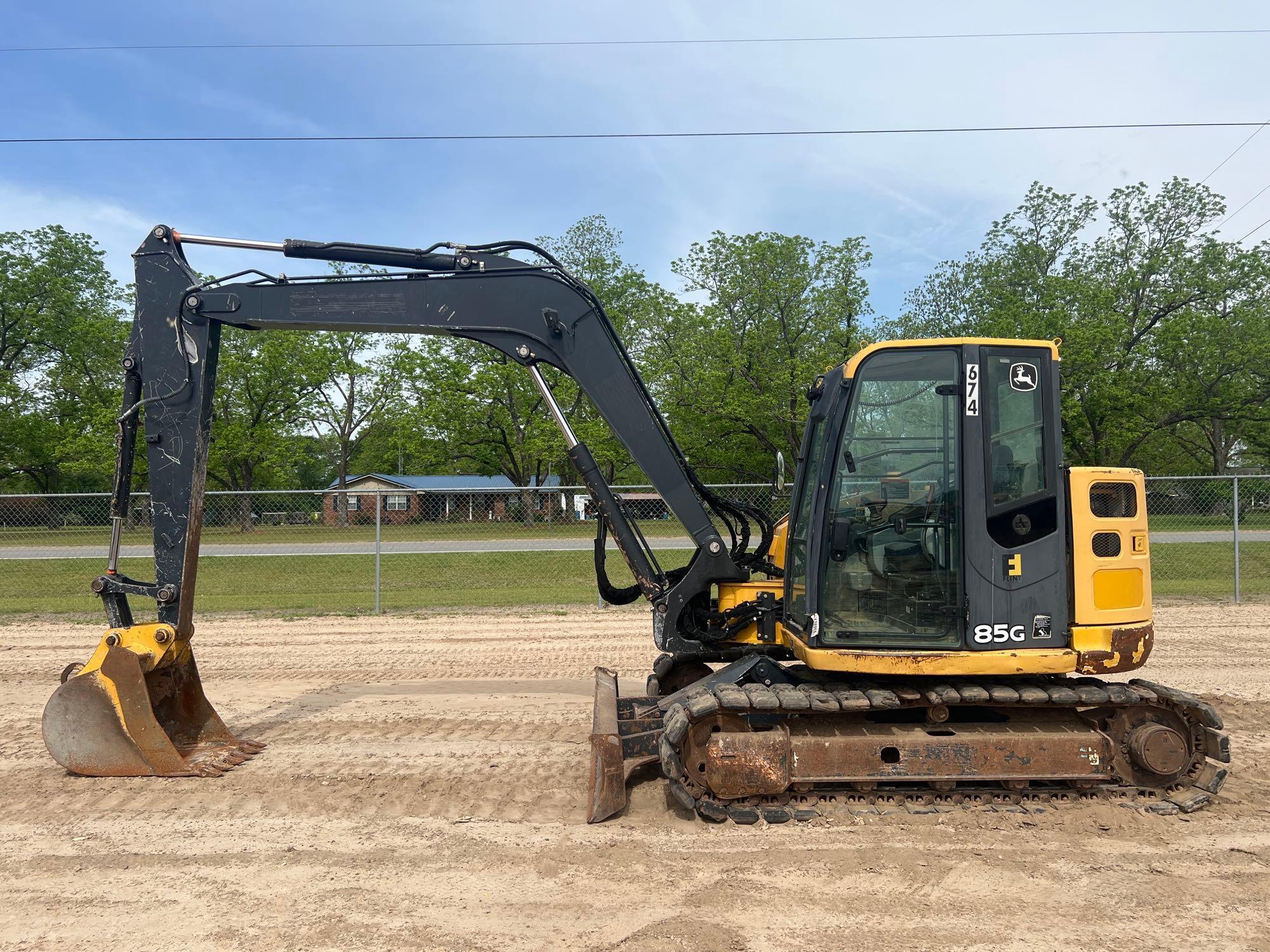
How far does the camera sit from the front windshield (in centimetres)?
484

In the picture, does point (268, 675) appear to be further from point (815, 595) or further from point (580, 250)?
point (580, 250)

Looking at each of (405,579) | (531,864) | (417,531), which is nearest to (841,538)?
(531,864)

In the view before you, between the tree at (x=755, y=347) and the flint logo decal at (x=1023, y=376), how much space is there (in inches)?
997

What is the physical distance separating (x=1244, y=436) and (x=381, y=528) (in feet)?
123

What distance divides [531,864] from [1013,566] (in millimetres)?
3058

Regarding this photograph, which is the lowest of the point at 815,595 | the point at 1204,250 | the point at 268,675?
the point at 268,675

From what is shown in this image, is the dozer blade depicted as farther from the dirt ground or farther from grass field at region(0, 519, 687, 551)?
grass field at region(0, 519, 687, 551)

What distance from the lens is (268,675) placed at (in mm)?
9070

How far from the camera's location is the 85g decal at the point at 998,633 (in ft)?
15.7

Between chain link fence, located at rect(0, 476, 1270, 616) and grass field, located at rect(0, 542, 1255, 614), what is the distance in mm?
35

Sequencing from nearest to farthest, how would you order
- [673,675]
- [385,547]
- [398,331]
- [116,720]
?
[116,720] < [398,331] < [673,675] < [385,547]

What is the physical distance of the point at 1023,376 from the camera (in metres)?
4.93

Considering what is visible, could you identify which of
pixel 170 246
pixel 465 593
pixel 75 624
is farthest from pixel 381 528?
pixel 170 246

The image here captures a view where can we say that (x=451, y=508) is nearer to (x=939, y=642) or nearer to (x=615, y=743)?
(x=615, y=743)
